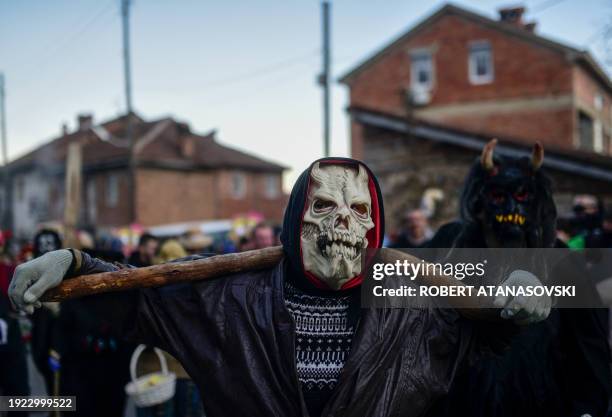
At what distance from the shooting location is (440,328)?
7.88ft

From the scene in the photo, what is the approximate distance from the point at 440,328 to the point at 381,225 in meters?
0.50

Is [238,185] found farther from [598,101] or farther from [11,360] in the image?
[11,360]

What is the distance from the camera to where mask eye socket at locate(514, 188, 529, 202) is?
340 centimetres

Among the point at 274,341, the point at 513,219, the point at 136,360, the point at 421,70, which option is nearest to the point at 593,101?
the point at 421,70

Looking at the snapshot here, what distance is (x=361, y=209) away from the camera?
2492 millimetres

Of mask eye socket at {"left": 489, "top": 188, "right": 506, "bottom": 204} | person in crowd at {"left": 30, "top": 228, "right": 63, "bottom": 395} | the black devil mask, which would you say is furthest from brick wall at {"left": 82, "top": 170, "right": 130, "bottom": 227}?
mask eye socket at {"left": 489, "top": 188, "right": 506, "bottom": 204}

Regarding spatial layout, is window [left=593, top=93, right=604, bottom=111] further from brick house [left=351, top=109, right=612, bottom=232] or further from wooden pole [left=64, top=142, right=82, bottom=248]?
wooden pole [left=64, top=142, right=82, bottom=248]

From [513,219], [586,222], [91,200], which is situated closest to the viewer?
[513,219]

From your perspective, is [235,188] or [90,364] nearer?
[90,364]

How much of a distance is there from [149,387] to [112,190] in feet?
90.6

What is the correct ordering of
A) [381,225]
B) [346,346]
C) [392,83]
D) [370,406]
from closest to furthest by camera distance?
[370,406] < [346,346] < [381,225] < [392,83]

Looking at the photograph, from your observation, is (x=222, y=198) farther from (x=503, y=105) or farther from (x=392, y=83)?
(x=503, y=105)

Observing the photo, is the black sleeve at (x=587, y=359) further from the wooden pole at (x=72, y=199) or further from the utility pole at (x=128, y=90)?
the utility pole at (x=128, y=90)

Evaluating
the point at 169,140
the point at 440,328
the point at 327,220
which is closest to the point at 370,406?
the point at 440,328
